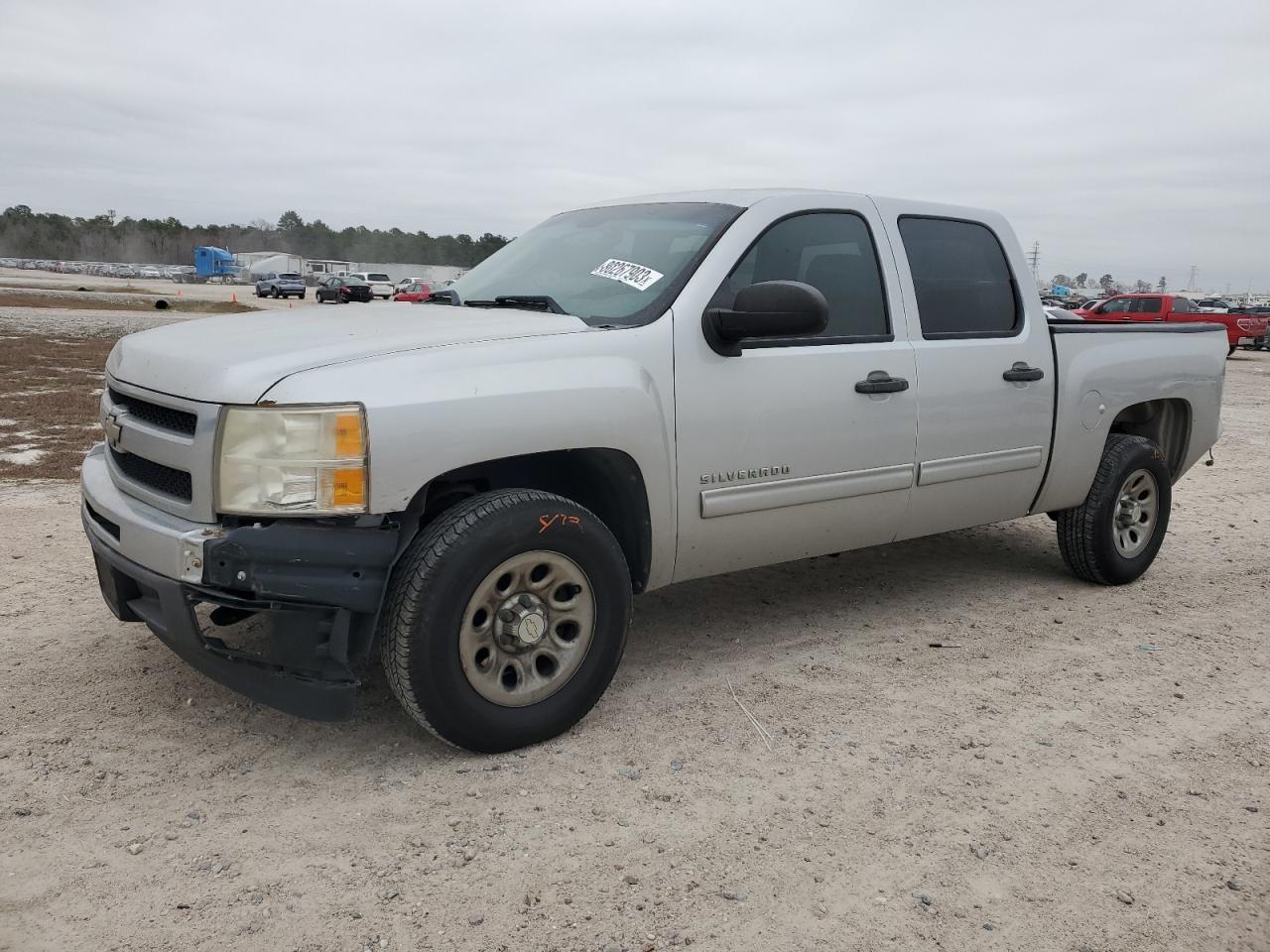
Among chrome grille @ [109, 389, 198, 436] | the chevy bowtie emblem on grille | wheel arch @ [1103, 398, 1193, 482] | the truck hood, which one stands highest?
the truck hood

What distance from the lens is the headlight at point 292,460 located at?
2.92 metres

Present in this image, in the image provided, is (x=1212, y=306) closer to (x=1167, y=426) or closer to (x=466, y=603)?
(x=1167, y=426)

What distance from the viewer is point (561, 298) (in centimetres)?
397

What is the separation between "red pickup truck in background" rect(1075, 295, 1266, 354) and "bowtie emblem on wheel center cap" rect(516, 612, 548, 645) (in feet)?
84.6

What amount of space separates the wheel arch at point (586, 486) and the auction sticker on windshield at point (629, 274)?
2.23ft

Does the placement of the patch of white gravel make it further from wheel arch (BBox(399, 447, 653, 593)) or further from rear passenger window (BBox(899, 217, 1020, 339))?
rear passenger window (BBox(899, 217, 1020, 339))

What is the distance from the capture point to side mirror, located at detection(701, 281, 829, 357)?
3.58 meters

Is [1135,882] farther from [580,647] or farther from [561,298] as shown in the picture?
[561,298]

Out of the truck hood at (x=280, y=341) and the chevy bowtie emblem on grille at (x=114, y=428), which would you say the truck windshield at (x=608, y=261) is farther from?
the chevy bowtie emblem on grille at (x=114, y=428)

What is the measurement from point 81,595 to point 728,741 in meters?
3.10

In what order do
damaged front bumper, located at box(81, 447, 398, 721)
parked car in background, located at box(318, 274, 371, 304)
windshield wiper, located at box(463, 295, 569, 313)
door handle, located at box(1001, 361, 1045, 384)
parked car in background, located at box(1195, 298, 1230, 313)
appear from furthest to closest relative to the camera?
parked car in background, located at box(318, 274, 371, 304) → parked car in background, located at box(1195, 298, 1230, 313) → door handle, located at box(1001, 361, 1045, 384) → windshield wiper, located at box(463, 295, 569, 313) → damaged front bumper, located at box(81, 447, 398, 721)

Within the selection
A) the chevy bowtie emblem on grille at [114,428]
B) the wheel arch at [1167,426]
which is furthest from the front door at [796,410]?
the wheel arch at [1167,426]

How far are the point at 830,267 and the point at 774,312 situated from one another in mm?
799

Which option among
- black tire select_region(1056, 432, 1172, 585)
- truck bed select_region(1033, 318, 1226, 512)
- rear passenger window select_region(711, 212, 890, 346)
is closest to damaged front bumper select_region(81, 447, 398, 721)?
rear passenger window select_region(711, 212, 890, 346)
